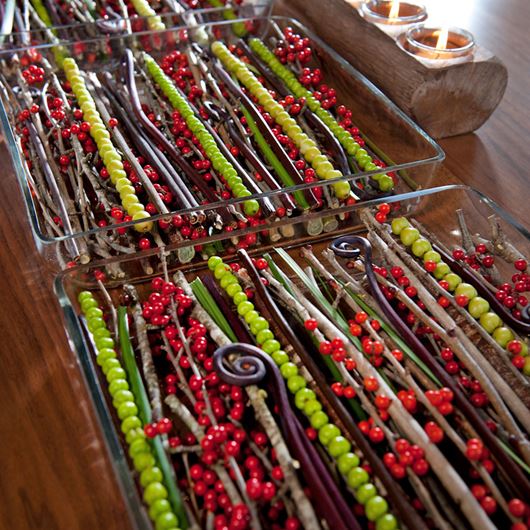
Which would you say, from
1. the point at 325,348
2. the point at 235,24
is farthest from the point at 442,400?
the point at 235,24

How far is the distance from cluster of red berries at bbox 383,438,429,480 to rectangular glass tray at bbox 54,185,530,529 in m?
0.25

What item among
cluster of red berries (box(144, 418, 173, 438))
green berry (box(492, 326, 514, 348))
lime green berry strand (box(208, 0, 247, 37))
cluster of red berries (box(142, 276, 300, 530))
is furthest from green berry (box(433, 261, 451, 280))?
lime green berry strand (box(208, 0, 247, 37))

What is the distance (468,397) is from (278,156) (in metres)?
0.56

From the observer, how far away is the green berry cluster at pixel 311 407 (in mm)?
696

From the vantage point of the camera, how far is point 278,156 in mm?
1208

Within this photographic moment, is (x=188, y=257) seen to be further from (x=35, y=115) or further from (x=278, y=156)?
(x=35, y=115)

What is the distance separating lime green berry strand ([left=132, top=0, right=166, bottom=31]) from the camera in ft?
5.06

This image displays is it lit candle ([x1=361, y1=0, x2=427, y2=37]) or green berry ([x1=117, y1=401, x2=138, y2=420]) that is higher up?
lit candle ([x1=361, y1=0, x2=427, y2=37])

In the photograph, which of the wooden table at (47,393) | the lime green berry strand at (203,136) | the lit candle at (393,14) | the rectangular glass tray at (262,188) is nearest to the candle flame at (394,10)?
the lit candle at (393,14)

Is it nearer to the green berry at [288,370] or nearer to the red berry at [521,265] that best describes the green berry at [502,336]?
the red berry at [521,265]

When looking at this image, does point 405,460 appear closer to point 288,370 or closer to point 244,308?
point 288,370

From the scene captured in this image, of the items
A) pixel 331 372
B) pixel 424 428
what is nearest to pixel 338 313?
pixel 331 372

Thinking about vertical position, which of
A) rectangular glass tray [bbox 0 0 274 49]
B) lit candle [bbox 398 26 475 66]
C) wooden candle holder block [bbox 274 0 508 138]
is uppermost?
lit candle [bbox 398 26 475 66]

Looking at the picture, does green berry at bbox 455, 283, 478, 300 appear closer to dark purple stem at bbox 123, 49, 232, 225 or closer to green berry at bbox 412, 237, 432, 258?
green berry at bbox 412, 237, 432, 258
